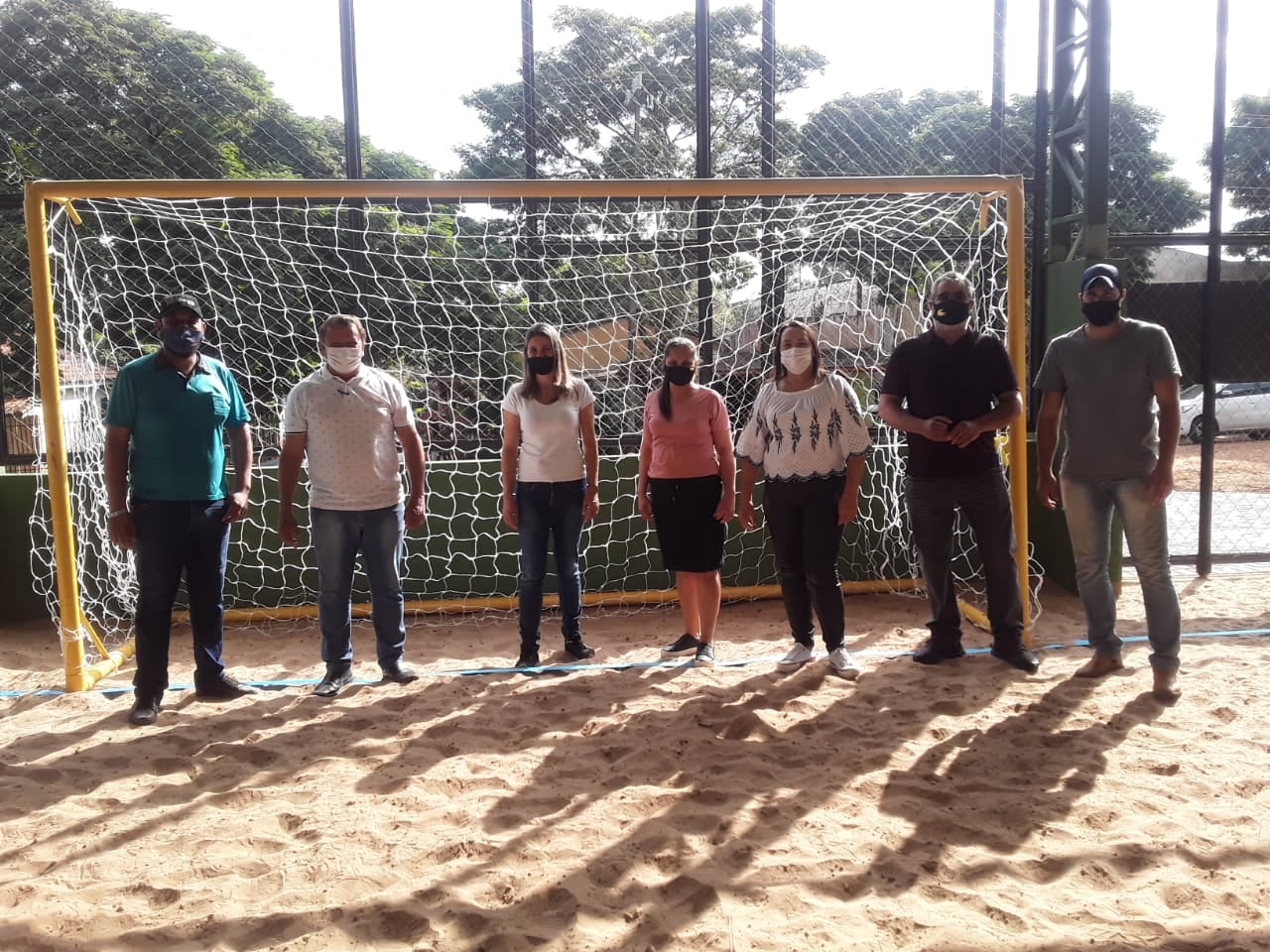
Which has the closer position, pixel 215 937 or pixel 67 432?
pixel 215 937

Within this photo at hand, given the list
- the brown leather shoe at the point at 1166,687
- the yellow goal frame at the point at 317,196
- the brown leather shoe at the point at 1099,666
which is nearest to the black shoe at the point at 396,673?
the yellow goal frame at the point at 317,196

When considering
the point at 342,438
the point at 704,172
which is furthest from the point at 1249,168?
the point at 342,438

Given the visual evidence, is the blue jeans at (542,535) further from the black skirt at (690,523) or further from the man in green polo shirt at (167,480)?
the man in green polo shirt at (167,480)

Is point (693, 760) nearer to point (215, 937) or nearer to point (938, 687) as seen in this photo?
point (938, 687)

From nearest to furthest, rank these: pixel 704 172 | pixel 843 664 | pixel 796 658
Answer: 1. pixel 843 664
2. pixel 796 658
3. pixel 704 172

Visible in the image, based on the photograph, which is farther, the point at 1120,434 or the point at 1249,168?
the point at 1249,168

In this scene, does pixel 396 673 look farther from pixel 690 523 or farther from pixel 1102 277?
pixel 1102 277

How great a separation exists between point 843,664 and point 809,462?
32.7 inches

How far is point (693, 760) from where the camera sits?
2988 mm

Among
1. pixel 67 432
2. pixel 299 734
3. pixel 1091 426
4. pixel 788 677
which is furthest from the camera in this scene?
pixel 67 432

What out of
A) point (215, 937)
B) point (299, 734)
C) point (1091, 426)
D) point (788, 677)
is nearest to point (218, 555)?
point (299, 734)

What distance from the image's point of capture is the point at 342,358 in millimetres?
3592

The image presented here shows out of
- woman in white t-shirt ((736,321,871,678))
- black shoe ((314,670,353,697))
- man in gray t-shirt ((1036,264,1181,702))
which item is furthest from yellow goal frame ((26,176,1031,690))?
black shoe ((314,670,353,697))

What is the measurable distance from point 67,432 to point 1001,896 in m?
4.20
